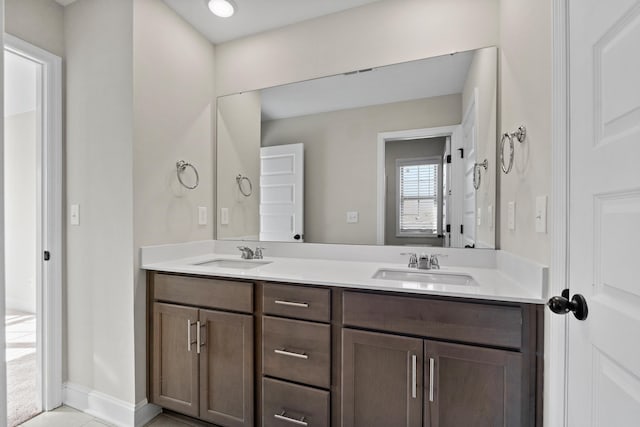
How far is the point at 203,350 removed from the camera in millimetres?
1549

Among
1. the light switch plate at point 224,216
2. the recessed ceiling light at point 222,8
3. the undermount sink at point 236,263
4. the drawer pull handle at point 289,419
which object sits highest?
the recessed ceiling light at point 222,8

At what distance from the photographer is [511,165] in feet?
4.54

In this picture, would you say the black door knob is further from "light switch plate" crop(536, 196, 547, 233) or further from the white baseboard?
the white baseboard

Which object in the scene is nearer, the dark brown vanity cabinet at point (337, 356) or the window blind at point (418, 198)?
the dark brown vanity cabinet at point (337, 356)

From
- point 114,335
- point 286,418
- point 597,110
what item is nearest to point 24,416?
point 114,335

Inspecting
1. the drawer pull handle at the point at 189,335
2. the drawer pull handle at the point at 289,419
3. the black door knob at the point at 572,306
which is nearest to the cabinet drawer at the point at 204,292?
the drawer pull handle at the point at 189,335

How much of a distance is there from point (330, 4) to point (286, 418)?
2355mm

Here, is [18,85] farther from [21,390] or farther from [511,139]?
[511,139]

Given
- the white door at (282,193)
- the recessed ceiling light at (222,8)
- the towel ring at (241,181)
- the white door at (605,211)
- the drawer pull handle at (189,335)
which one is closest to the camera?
the white door at (605,211)

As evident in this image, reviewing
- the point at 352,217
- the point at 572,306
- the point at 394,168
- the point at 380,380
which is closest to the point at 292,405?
the point at 380,380

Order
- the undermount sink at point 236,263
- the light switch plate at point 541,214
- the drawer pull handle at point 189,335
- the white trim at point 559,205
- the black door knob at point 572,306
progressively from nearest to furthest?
the black door knob at point 572,306 < the white trim at point 559,205 < the light switch plate at point 541,214 < the drawer pull handle at point 189,335 < the undermount sink at point 236,263

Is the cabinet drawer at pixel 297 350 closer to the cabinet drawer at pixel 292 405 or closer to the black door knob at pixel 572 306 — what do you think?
the cabinet drawer at pixel 292 405

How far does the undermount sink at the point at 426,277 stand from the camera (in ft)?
4.83

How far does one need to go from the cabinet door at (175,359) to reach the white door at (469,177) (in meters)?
1.59
